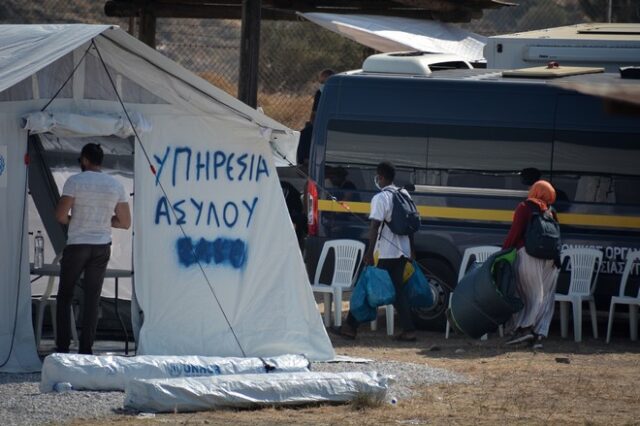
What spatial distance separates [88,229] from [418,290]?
A: 11.1ft

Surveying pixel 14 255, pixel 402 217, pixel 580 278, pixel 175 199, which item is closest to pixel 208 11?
pixel 402 217

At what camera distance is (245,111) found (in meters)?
9.61

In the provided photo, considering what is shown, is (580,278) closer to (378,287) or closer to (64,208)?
(378,287)

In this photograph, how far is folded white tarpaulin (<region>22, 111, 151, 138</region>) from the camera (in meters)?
9.12

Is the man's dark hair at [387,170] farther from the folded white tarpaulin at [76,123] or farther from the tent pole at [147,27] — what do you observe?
the tent pole at [147,27]

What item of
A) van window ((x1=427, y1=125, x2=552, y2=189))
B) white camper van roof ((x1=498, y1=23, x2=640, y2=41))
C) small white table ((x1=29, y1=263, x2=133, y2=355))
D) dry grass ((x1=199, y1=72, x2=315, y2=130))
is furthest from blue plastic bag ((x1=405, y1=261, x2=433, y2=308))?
dry grass ((x1=199, y1=72, x2=315, y2=130))

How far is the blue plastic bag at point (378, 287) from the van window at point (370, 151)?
1.23 m

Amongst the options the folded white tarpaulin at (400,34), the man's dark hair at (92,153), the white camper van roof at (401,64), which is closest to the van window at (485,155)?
the white camper van roof at (401,64)

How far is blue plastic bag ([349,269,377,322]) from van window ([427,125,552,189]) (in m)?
1.39

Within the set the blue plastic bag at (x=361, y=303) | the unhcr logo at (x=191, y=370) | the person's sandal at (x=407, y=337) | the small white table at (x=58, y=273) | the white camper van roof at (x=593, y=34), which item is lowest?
the person's sandal at (x=407, y=337)

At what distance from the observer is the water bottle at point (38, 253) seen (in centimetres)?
1006

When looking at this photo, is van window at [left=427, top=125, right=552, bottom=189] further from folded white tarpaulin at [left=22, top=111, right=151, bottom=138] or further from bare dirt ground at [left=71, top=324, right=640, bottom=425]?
folded white tarpaulin at [left=22, top=111, right=151, bottom=138]

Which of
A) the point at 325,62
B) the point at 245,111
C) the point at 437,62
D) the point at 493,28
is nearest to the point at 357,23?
the point at 437,62

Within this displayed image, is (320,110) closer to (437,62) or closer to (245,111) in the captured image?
(437,62)
